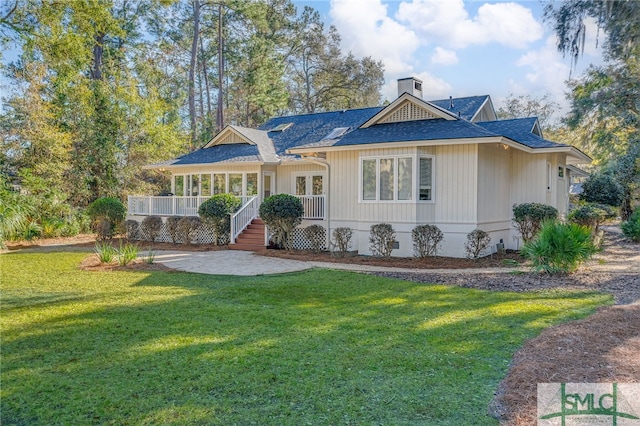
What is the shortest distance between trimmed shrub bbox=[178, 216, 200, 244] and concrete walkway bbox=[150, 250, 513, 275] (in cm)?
252

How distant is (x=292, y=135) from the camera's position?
784 inches

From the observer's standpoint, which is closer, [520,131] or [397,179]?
[397,179]

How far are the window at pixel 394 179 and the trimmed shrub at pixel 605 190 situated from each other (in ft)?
50.8

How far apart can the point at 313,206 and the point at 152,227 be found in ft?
22.9

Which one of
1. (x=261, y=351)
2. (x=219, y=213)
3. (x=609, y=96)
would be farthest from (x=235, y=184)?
(x=609, y=96)

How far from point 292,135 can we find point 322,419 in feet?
57.1

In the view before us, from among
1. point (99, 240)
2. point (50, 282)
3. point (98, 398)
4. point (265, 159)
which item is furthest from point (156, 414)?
point (99, 240)

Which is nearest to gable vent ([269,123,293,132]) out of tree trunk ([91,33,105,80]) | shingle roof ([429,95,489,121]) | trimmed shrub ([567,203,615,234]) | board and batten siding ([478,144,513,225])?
shingle roof ([429,95,489,121])

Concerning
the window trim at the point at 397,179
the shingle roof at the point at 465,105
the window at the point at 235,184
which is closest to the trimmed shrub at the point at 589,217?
the shingle roof at the point at 465,105

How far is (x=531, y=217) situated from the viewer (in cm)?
1322

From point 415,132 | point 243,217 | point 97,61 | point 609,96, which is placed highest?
point 97,61

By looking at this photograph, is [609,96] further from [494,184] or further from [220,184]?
[220,184]

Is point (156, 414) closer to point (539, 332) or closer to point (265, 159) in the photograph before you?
point (539, 332)

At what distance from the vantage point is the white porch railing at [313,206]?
51.2 feet
